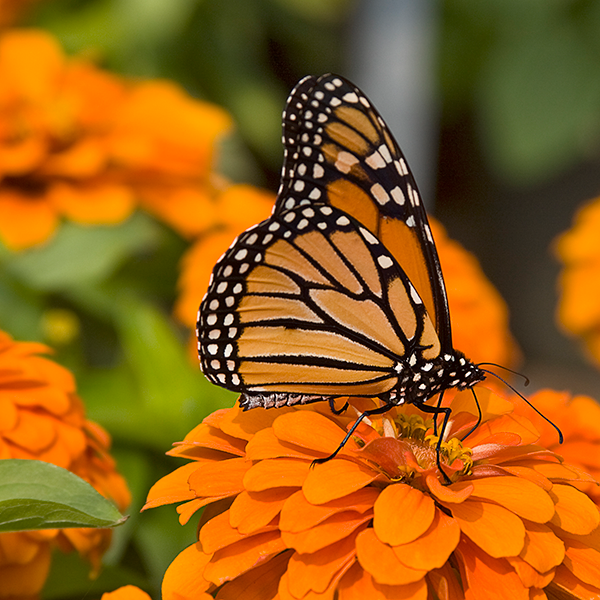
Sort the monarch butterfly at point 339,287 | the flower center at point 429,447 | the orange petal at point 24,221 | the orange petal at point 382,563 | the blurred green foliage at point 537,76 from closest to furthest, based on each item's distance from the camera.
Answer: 1. the orange petal at point 382,563
2. the flower center at point 429,447
3. the monarch butterfly at point 339,287
4. the orange petal at point 24,221
5. the blurred green foliage at point 537,76

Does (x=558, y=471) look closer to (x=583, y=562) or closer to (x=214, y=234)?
(x=583, y=562)

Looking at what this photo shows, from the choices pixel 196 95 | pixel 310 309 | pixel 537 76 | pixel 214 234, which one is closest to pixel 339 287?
pixel 310 309

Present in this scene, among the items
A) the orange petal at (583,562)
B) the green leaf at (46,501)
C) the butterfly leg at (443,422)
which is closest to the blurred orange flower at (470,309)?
the butterfly leg at (443,422)

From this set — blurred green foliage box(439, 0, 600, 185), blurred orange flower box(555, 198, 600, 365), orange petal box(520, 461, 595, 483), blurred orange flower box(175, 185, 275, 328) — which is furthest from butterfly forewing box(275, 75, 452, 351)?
blurred green foliage box(439, 0, 600, 185)

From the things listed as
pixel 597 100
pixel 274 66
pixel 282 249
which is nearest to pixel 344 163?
pixel 282 249

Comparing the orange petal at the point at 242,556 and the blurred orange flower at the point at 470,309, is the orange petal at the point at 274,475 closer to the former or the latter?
the orange petal at the point at 242,556

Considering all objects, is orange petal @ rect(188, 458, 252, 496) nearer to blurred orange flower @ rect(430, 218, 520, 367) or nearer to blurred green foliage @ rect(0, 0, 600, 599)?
blurred green foliage @ rect(0, 0, 600, 599)
